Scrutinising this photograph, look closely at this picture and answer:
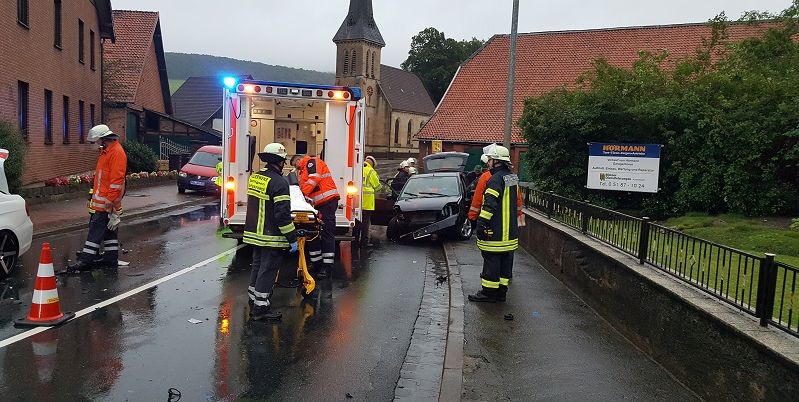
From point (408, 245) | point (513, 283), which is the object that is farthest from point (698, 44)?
point (513, 283)

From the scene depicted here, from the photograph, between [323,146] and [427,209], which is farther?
[427,209]

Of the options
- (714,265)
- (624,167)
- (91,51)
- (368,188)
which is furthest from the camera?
(91,51)

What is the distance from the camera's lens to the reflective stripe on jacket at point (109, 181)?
8.83 m

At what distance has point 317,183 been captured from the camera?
8977 millimetres

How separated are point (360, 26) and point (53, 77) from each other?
184ft

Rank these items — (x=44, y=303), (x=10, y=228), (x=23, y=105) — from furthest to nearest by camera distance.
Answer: (x=23, y=105) → (x=10, y=228) → (x=44, y=303)

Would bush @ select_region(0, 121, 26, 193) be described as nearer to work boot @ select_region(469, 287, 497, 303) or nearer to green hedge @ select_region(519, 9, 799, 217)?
work boot @ select_region(469, 287, 497, 303)

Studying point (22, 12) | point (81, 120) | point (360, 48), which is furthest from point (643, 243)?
point (360, 48)

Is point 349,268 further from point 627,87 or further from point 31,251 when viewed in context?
point 627,87

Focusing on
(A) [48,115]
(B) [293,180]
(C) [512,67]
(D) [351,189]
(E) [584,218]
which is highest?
(C) [512,67]

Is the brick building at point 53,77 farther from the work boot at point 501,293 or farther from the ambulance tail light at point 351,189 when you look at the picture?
the work boot at point 501,293

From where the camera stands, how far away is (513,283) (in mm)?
9117

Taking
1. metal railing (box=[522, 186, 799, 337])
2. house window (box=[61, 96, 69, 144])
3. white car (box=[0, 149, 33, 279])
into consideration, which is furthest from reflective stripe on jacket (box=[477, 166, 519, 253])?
house window (box=[61, 96, 69, 144])

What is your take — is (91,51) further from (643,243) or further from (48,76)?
(643,243)
